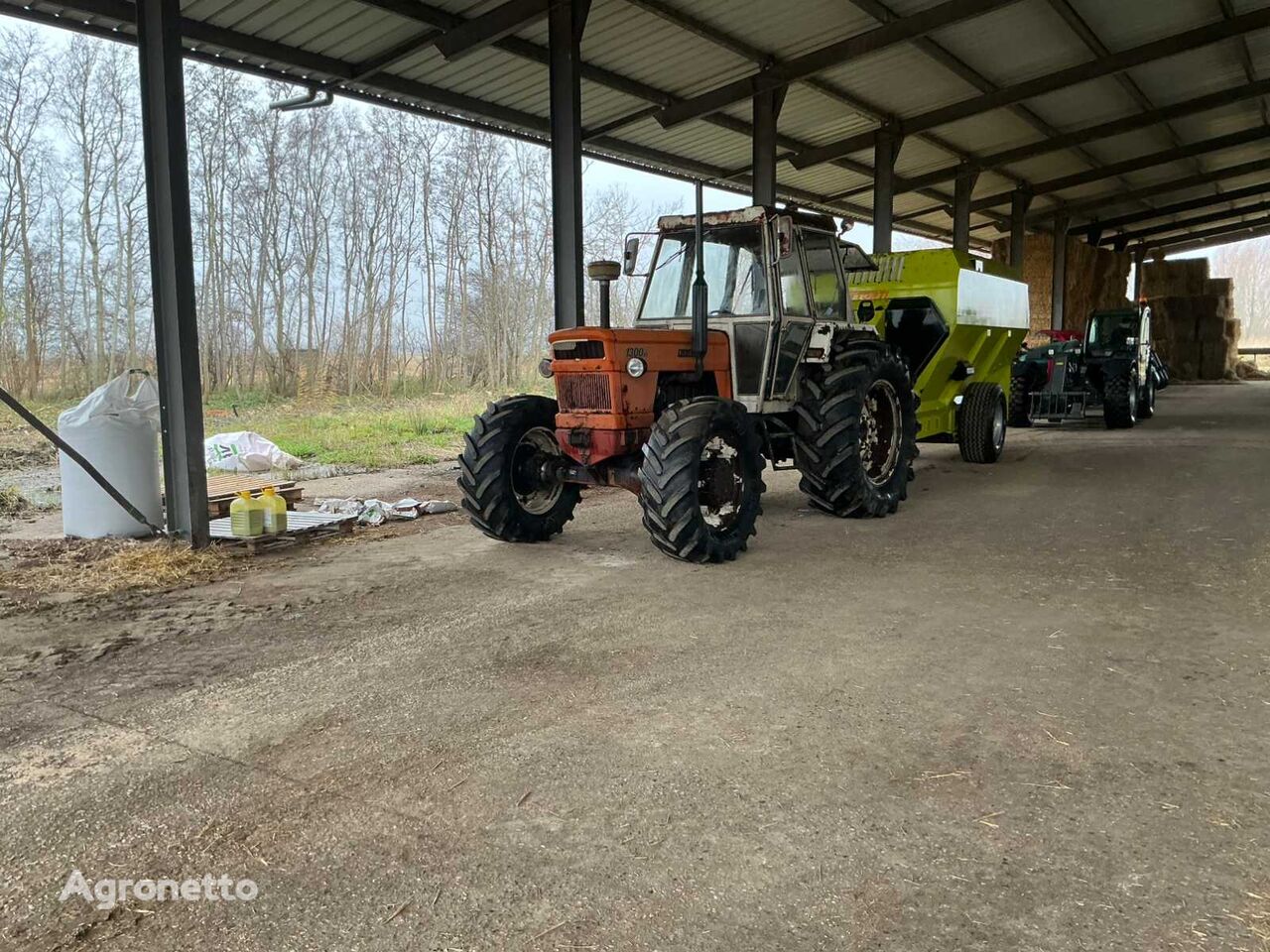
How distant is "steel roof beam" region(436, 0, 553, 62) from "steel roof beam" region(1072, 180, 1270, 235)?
69.9 feet

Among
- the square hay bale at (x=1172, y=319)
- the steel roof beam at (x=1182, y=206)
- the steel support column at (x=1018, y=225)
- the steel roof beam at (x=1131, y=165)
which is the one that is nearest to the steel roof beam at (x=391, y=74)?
the steel support column at (x=1018, y=225)

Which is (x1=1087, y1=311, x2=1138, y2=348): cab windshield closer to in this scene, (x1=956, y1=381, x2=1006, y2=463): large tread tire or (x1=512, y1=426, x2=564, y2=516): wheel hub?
(x1=956, y1=381, x2=1006, y2=463): large tread tire

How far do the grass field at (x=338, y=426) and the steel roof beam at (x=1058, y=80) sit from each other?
6.79m

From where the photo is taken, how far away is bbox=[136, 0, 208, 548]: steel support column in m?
5.66

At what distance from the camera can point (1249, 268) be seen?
206 feet

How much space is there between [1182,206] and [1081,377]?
13.0 metres

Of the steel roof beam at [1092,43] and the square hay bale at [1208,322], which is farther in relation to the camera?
the square hay bale at [1208,322]

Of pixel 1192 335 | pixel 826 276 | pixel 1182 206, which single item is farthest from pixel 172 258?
pixel 1192 335

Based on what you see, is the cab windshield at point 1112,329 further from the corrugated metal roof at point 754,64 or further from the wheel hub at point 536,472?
the wheel hub at point 536,472

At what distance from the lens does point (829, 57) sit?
10180 millimetres

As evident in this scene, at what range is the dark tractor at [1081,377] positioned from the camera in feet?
45.7

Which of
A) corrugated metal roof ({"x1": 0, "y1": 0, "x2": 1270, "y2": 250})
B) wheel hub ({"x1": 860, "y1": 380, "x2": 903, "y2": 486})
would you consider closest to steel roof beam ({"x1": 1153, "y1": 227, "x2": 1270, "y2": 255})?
corrugated metal roof ({"x1": 0, "y1": 0, "x2": 1270, "y2": 250})

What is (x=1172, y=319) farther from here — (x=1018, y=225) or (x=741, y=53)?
(x=741, y=53)

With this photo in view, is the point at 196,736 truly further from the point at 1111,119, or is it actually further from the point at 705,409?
the point at 1111,119
